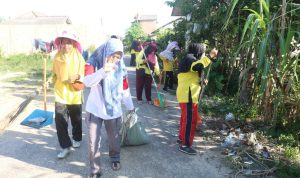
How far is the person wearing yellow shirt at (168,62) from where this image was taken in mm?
9141

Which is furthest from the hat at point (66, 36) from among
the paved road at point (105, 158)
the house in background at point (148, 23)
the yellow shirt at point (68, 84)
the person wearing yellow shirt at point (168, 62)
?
the house in background at point (148, 23)

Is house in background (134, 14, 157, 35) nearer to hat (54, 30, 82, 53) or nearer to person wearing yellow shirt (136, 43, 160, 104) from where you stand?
person wearing yellow shirt (136, 43, 160, 104)

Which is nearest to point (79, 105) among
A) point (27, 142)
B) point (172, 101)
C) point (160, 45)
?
point (27, 142)

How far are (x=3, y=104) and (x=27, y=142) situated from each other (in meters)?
3.20

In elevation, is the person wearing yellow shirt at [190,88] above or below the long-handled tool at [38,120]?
above

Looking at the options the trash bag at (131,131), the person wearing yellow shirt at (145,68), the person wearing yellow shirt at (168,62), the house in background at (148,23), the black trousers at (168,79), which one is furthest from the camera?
the house in background at (148,23)

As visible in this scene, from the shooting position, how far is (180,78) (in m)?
4.61

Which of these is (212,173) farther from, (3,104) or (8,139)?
(3,104)

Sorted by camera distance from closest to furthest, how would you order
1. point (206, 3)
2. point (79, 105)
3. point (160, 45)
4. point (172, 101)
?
point (79, 105) → point (206, 3) → point (172, 101) → point (160, 45)

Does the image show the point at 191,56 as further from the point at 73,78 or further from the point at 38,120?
the point at 38,120

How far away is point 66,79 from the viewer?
4125 millimetres

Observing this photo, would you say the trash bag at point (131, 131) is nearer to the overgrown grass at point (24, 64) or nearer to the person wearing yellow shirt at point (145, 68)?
the person wearing yellow shirt at point (145, 68)

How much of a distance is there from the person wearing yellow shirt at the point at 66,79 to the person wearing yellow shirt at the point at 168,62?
16.5ft

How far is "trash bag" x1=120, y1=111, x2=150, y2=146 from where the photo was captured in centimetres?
457
